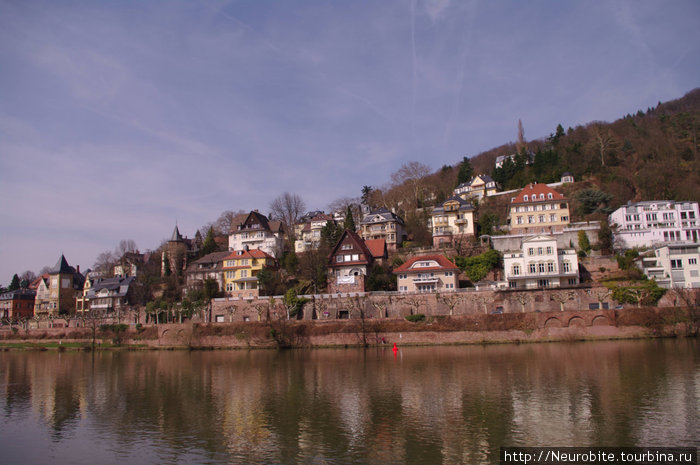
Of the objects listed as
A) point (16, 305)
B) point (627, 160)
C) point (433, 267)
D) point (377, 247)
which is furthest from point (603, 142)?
point (16, 305)

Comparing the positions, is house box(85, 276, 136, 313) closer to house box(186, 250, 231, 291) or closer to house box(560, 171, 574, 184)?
house box(186, 250, 231, 291)

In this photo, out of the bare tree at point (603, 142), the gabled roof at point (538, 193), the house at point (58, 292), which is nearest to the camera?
the gabled roof at point (538, 193)

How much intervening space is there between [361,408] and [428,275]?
3589 centimetres

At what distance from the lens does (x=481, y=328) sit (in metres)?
51.0

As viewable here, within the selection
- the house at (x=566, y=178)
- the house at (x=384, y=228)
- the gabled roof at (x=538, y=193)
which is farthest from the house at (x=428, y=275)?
the house at (x=566, y=178)

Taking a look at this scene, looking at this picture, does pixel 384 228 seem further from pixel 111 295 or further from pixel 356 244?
pixel 111 295

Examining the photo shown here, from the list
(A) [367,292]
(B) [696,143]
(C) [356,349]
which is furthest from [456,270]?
(B) [696,143]

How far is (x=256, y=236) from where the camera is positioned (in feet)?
285

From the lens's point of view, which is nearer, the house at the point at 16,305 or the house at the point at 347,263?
the house at the point at 347,263

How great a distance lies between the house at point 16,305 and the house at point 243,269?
52.7 meters

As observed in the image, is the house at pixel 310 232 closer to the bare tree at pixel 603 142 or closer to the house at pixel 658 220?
the house at pixel 658 220

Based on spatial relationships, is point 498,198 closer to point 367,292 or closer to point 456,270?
point 456,270

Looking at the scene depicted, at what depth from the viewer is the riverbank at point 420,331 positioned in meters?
47.6

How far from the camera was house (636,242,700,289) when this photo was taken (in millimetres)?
52656
